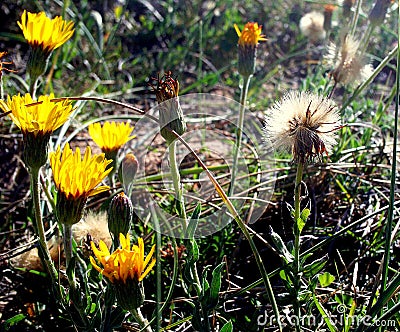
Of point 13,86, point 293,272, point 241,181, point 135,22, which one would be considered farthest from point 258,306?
point 135,22

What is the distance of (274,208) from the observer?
7.34 feet

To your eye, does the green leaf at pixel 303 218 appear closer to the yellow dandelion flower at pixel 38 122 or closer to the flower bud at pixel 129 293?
the flower bud at pixel 129 293

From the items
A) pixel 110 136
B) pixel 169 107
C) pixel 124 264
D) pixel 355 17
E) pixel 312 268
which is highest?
pixel 355 17

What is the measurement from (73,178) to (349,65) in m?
1.35

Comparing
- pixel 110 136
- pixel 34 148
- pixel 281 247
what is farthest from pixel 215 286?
pixel 110 136

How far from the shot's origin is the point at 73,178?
1397mm

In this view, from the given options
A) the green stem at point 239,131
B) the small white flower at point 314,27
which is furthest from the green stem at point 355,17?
the small white flower at point 314,27

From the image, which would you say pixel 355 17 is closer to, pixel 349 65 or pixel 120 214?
pixel 349 65

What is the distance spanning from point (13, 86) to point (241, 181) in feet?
5.21

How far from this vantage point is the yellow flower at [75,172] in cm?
138

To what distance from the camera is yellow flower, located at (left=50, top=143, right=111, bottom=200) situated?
138cm

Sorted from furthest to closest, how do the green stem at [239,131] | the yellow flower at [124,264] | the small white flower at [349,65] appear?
the small white flower at [349,65], the green stem at [239,131], the yellow flower at [124,264]

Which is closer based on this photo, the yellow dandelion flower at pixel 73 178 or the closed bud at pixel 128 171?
the yellow dandelion flower at pixel 73 178

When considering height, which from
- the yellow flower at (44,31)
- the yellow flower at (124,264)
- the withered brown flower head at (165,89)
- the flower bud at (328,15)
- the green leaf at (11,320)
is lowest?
the green leaf at (11,320)
